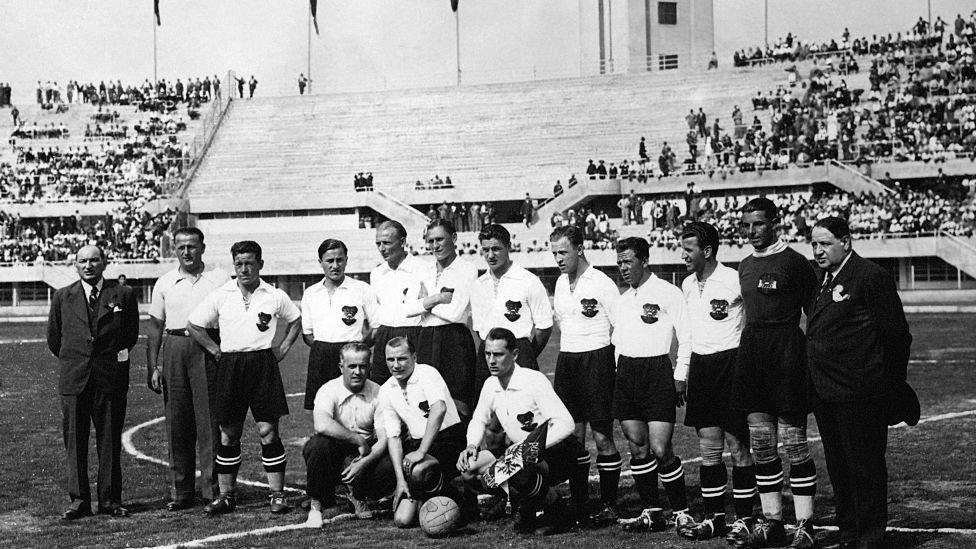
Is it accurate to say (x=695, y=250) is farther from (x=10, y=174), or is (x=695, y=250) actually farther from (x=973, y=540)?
(x=10, y=174)

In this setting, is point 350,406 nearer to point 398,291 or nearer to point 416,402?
point 416,402

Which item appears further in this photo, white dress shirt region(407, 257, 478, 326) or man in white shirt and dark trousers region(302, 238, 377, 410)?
man in white shirt and dark trousers region(302, 238, 377, 410)

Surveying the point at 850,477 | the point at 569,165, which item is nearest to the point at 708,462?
the point at 850,477

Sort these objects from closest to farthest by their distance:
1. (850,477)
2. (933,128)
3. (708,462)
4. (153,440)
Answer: (850,477) < (708,462) < (153,440) < (933,128)

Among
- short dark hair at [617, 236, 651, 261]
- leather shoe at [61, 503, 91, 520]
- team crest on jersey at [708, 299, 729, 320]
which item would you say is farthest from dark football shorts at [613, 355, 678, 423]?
leather shoe at [61, 503, 91, 520]

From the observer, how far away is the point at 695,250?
8.95 m

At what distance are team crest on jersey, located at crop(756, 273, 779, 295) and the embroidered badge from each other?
47 centimetres

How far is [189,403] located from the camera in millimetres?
10734

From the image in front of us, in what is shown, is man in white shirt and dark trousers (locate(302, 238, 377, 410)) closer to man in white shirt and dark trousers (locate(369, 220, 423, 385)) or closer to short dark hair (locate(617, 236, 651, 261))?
man in white shirt and dark trousers (locate(369, 220, 423, 385))

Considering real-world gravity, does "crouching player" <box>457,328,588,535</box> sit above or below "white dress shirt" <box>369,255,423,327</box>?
below

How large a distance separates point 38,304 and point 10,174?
38.3 feet

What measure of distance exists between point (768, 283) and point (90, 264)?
5.76m

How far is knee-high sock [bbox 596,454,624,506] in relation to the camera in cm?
961

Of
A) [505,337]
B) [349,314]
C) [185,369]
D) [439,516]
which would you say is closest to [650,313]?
[505,337]
